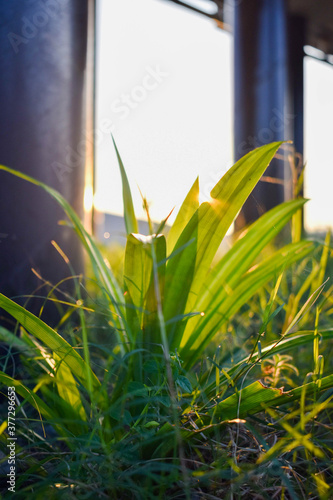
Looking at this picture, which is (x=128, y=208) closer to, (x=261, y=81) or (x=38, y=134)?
(x=38, y=134)

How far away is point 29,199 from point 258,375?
70 centimetres

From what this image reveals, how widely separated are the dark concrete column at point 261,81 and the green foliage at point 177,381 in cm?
167

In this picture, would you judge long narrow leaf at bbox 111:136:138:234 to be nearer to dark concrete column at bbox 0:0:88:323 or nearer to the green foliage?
the green foliage

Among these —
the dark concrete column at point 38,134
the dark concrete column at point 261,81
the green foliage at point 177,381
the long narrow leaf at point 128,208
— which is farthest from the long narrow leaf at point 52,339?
the dark concrete column at point 261,81

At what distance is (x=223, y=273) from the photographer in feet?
2.40

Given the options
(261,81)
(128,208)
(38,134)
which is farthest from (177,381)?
(261,81)

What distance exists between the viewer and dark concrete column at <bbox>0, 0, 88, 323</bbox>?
98cm

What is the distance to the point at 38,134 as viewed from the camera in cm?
104

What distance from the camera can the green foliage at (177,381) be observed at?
47cm

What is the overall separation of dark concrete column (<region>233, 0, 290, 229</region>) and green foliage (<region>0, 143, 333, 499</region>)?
1.67 m

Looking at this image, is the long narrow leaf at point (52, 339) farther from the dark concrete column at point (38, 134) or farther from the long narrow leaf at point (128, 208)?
the dark concrete column at point (38, 134)

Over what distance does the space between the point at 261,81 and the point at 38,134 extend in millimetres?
1929

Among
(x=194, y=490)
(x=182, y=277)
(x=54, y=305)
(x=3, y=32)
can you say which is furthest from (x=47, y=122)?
(x=194, y=490)

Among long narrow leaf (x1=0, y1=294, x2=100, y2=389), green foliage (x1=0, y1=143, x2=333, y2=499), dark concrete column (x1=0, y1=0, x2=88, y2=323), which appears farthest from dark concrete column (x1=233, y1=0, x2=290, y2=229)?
long narrow leaf (x1=0, y1=294, x2=100, y2=389)
